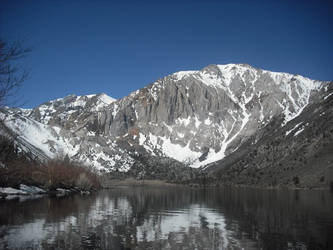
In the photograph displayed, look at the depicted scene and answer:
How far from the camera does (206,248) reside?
3369 cm

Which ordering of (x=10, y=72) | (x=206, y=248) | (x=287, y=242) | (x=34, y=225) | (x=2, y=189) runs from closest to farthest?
1. (x=10, y=72)
2. (x=206, y=248)
3. (x=287, y=242)
4. (x=34, y=225)
5. (x=2, y=189)

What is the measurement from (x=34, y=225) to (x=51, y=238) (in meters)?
A: 9.38

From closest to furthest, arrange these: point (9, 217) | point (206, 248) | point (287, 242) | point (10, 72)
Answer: point (10, 72), point (206, 248), point (287, 242), point (9, 217)

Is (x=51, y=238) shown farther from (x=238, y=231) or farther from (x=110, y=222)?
(x=238, y=231)

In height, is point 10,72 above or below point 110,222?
above

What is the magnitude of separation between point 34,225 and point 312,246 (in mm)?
30575

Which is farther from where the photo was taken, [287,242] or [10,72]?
[287,242]

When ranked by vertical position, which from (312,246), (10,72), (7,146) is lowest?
(312,246)

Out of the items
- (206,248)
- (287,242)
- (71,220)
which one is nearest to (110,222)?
(71,220)

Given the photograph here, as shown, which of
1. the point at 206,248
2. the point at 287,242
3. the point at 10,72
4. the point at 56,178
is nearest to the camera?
the point at 10,72

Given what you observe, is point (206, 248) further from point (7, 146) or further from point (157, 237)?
point (7, 146)

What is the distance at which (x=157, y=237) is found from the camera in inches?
1565

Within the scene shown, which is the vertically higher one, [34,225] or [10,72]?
[10,72]

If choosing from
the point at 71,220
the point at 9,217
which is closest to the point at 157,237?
the point at 71,220
